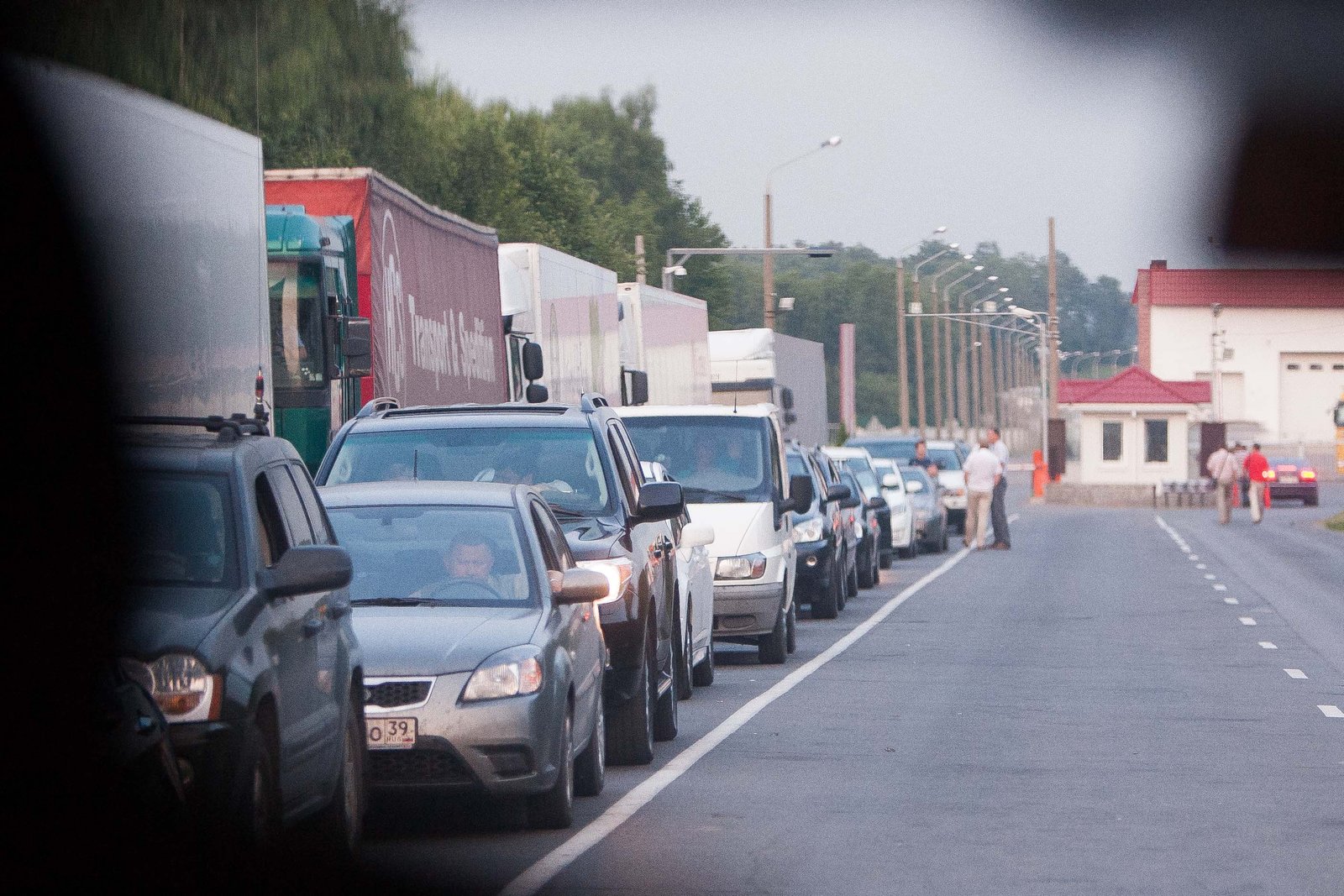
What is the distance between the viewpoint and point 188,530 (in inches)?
245

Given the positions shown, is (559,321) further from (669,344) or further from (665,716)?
(665,716)

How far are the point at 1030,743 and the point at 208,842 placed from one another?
23.9 feet

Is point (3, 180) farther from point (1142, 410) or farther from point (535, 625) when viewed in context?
point (1142, 410)

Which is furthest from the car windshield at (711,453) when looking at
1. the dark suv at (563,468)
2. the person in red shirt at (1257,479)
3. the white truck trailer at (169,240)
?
the person in red shirt at (1257,479)

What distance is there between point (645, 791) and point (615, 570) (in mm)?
1297

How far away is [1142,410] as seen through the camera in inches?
2953

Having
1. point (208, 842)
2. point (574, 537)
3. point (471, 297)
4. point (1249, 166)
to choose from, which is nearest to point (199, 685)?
point (208, 842)

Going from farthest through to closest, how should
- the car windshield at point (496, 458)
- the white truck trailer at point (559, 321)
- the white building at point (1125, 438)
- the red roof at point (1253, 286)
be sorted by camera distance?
1. the white building at point (1125, 438)
2. the white truck trailer at point (559, 321)
3. the car windshield at point (496, 458)
4. the red roof at point (1253, 286)

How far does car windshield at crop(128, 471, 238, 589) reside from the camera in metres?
5.94

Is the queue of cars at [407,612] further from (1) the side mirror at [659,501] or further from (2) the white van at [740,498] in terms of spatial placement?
(2) the white van at [740,498]

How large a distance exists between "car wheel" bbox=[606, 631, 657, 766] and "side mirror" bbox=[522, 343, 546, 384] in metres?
13.0

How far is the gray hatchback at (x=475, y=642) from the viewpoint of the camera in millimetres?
7996

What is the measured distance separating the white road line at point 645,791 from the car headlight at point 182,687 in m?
1.79

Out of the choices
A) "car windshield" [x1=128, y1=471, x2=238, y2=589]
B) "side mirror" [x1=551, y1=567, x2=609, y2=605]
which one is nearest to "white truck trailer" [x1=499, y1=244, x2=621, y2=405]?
"side mirror" [x1=551, y1=567, x2=609, y2=605]
